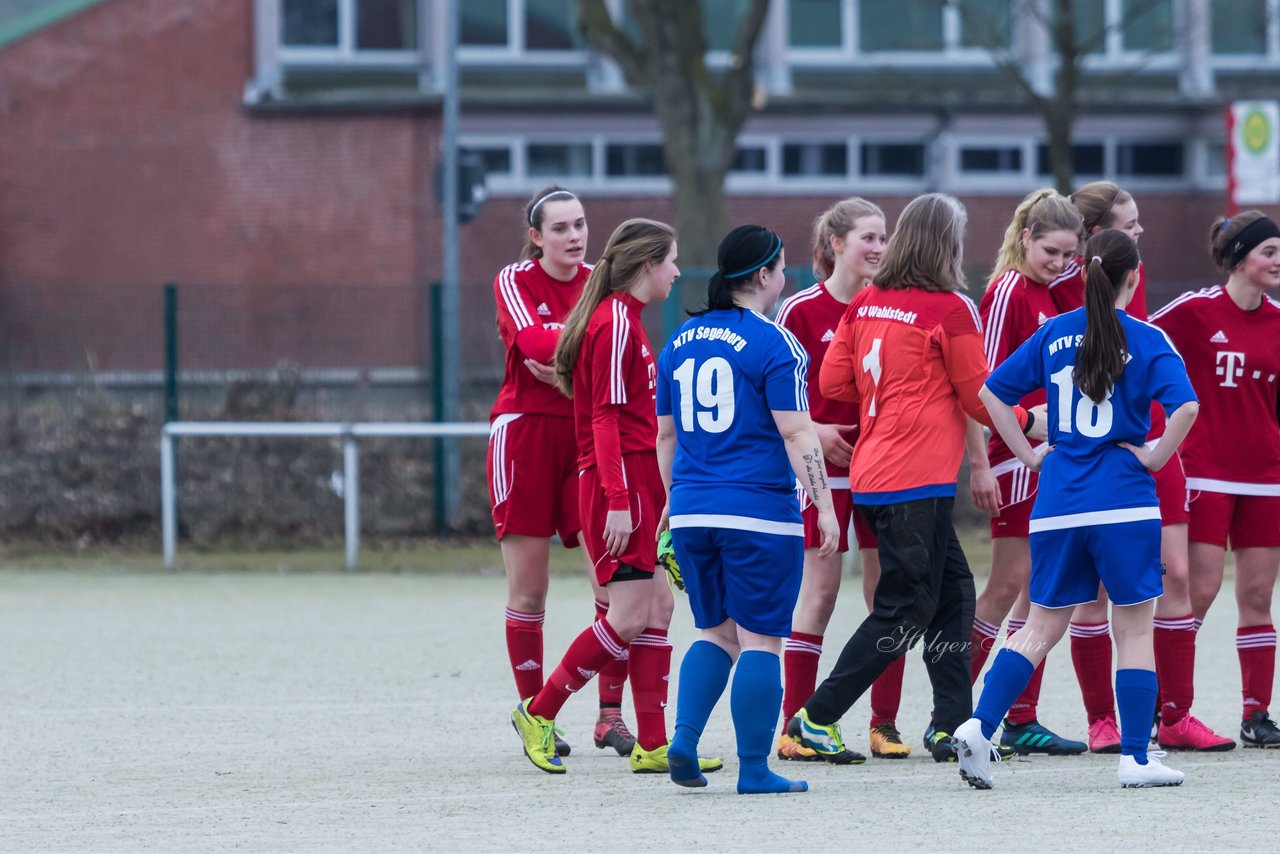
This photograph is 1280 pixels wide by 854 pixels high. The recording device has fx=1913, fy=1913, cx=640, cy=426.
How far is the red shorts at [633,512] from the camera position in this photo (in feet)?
21.7

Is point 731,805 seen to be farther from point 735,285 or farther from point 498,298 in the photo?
point 498,298

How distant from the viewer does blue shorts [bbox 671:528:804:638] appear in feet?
20.0

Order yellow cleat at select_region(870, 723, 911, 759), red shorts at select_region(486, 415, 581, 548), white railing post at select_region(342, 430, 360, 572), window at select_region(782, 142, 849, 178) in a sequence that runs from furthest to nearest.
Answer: window at select_region(782, 142, 849, 178), white railing post at select_region(342, 430, 360, 572), red shorts at select_region(486, 415, 581, 548), yellow cleat at select_region(870, 723, 911, 759)

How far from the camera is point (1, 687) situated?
8828 mm

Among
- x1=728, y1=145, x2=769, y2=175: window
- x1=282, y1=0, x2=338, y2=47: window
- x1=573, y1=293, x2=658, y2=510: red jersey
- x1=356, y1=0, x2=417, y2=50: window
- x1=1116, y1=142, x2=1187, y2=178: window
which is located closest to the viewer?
x1=573, y1=293, x2=658, y2=510: red jersey

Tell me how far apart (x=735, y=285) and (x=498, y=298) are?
1.30m

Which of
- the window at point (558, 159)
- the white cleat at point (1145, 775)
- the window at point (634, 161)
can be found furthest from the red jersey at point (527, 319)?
the window at point (634, 161)

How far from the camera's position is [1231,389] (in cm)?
721

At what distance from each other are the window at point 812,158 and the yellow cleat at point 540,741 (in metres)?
23.2

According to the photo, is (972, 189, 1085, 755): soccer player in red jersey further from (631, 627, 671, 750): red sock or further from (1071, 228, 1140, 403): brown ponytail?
(631, 627, 671, 750): red sock

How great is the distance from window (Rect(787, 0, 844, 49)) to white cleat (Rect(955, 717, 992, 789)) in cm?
2506

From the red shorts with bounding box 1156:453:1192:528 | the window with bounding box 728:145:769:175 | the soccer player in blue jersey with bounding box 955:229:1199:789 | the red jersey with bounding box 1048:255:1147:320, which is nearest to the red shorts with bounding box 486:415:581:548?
the soccer player in blue jersey with bounding box 955:229:1199:789

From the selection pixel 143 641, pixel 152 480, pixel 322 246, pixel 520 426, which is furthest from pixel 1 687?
pixel 322 246

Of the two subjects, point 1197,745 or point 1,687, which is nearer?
point 1197,745
